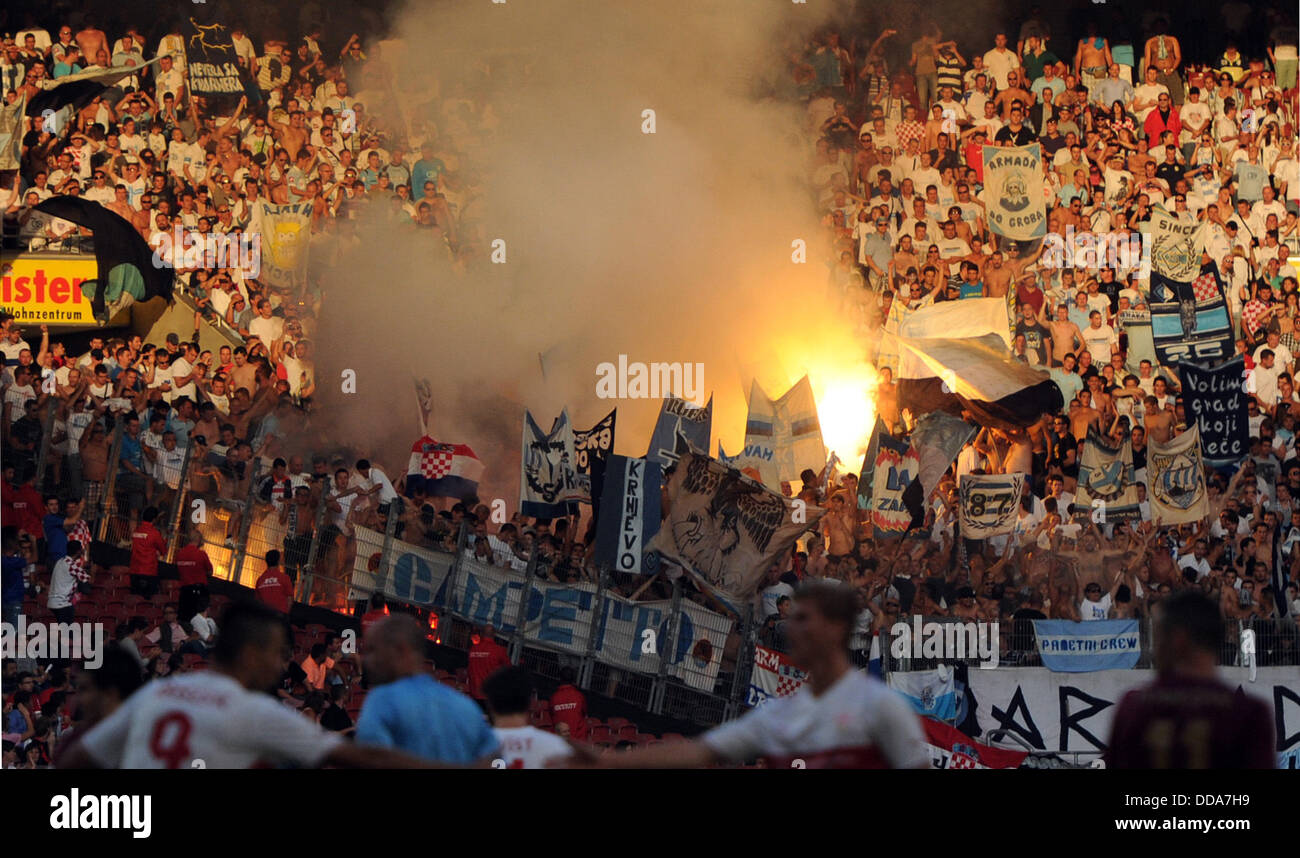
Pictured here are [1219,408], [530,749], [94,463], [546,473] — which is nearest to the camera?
[530,749]

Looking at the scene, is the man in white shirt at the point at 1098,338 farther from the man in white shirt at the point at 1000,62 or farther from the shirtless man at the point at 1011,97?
the man in white shirt at the point at 1000,62

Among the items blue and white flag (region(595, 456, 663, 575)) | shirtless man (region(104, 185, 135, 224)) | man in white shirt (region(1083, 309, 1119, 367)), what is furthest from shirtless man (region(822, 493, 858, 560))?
shirtless man (region(104, 185, 135, 224))

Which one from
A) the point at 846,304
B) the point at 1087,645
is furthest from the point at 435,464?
the point at 846,304

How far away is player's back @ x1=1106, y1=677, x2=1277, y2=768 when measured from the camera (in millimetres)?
4434

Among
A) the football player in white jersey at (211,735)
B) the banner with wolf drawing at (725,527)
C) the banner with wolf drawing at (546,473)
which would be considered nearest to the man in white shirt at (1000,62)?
the banner with wolf drawing at (546,473)

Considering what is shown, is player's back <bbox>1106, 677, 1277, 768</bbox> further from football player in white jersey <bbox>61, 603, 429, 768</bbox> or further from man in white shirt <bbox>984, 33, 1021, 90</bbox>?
man in white shirt <bbox>984, 33, 1021, 90</bbox>

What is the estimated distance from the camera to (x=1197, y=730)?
4.43 m

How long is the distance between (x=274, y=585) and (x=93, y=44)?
973 centimetres

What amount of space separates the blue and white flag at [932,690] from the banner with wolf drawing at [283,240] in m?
9.07

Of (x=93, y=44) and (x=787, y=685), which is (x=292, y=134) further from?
(x=787, y=685)

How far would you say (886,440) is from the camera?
15.6 m

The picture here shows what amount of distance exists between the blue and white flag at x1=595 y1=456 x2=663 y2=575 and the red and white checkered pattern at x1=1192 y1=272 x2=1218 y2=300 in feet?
25.6

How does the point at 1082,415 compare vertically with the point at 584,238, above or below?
below
